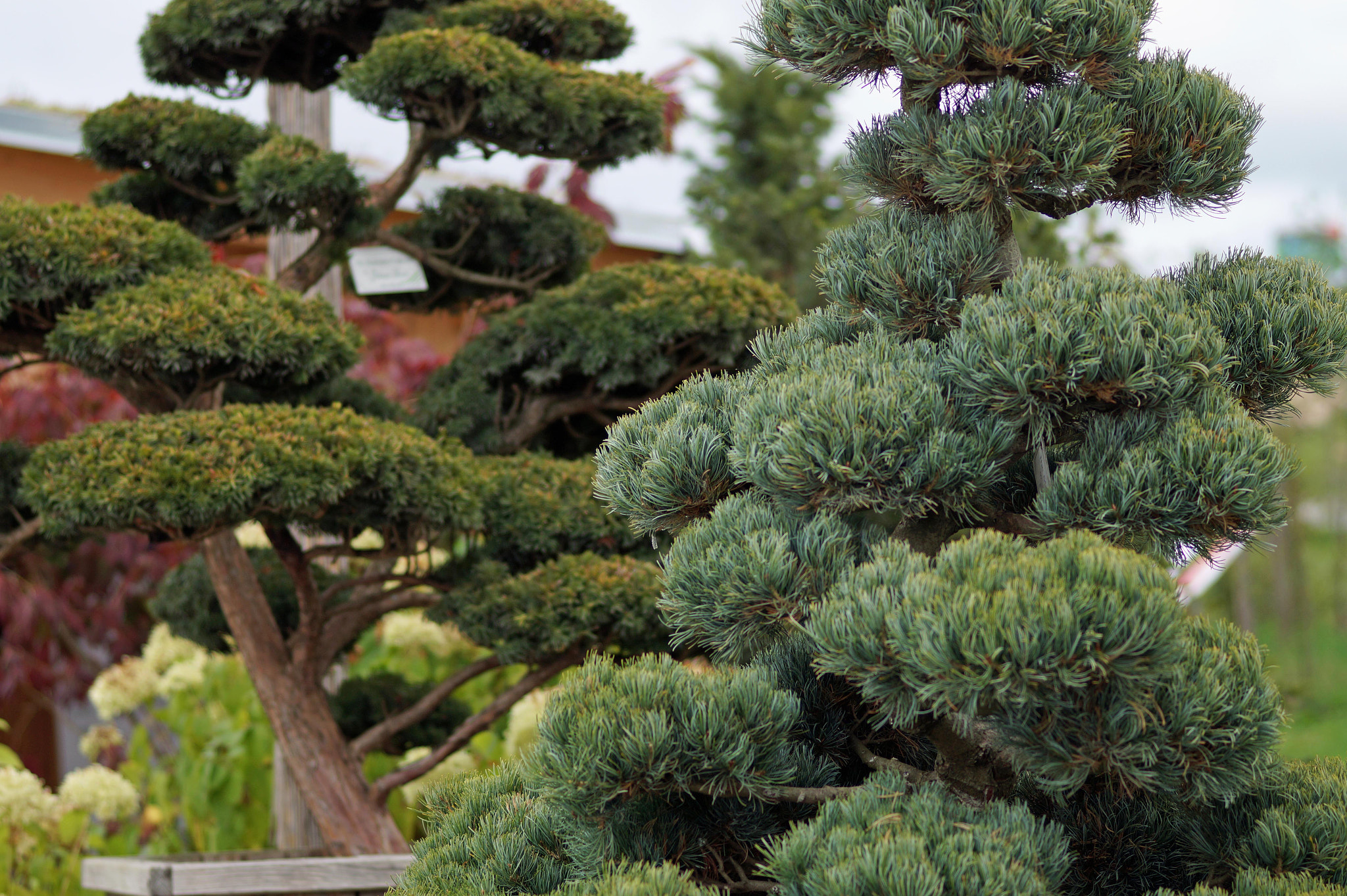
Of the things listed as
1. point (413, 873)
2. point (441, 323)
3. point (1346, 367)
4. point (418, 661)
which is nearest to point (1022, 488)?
point (1346, 367)

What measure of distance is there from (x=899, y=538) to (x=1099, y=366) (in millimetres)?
375

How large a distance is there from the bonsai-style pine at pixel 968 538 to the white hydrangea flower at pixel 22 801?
1.93 metres

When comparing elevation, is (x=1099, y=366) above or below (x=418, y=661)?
above

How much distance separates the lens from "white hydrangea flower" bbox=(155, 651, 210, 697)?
3615 millimetres

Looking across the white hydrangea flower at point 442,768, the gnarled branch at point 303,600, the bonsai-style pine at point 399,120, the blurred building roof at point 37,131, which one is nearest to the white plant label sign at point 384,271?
the bonsai-style pine at point 399,120

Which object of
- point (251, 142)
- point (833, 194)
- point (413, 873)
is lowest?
point (413, 873)

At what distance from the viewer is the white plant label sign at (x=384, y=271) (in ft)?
10.3

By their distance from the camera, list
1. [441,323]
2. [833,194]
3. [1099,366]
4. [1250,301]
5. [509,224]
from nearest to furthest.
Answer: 1. [1099,366]
2. [1250,301]
3. [509,224]
4. [833,194]
5. [441,323]

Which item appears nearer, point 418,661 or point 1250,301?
point 1250,301

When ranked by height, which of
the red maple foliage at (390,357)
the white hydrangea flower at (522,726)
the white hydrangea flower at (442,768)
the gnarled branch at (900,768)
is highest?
the red maple foliage at (390,357)

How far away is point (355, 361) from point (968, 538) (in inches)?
69.4

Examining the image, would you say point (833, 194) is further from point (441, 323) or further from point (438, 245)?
point (438, 245)

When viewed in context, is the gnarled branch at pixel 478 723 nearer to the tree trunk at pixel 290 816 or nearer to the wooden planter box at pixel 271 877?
the wooden planter box at pixel 271 877

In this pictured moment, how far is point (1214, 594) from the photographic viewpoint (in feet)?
26.6
